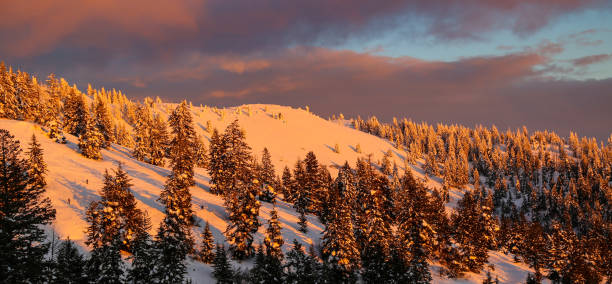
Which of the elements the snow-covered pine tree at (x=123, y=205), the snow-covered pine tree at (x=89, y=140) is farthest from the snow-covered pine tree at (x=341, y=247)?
the snow-covered pine tree at (x=89, y=140)

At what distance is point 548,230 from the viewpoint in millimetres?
130500

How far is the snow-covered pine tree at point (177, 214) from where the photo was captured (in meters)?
23.8

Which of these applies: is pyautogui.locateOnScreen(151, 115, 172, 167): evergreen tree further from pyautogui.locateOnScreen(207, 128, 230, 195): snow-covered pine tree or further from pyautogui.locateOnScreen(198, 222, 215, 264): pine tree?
pyautogui.locateOnScreen(198, 222, 215, 264): pine tree

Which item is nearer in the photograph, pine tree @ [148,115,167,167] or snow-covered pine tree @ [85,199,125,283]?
snow-covered pine tree @ [85,199,125,283]

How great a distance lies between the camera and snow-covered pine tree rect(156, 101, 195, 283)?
78.0 ft

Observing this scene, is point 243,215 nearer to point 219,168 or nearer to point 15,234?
point 219,168

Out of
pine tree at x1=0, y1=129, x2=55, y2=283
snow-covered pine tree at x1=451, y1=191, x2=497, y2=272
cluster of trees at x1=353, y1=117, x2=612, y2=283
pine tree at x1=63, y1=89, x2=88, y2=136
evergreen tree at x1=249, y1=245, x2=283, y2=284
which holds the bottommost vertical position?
cluster of trees at x1=353, y1=117, x2=612, y2=283

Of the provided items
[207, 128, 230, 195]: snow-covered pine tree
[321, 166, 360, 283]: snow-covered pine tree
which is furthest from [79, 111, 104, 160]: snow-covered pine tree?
[321, 166, 360, 283]: snow-covered pine tree

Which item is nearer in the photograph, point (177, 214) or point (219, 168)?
point (177, 214)

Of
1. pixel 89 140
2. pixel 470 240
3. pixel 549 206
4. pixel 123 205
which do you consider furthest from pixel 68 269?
pixel 549 206

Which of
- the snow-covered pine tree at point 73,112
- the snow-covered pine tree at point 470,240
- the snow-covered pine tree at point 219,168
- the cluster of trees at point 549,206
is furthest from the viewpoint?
the snow-covered pine tree at point 73,112

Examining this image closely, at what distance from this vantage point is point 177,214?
30.3 metres

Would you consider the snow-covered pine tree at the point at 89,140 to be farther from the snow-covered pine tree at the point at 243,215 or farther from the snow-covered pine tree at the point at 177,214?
the snow-covered pine tree at the point at 243,215

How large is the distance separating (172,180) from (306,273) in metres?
16.1
